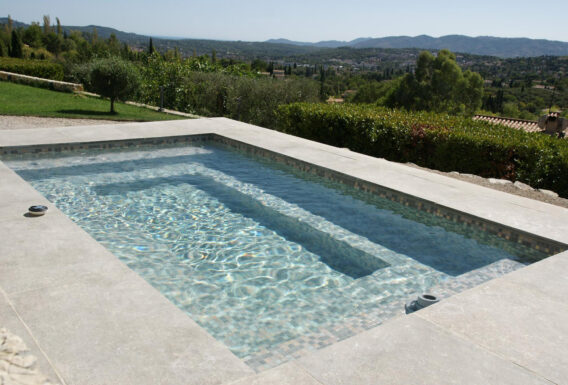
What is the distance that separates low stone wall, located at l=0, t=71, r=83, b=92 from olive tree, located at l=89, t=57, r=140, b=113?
602cm

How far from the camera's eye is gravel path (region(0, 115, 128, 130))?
11.3m

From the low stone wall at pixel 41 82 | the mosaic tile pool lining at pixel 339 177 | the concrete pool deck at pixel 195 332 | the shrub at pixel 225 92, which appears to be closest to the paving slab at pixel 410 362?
the concrete pool deck at pixel 195 332

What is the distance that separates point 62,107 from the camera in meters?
14.4

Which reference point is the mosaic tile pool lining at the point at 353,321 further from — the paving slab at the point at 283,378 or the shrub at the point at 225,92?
the shrub at the point at 225,92

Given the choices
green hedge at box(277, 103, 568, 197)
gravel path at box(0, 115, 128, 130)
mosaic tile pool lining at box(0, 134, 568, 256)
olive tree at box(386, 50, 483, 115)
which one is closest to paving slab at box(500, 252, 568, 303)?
mosaic tile pool lining at box(0, 134, 568, 256)

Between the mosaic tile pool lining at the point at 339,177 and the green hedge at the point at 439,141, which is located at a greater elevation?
the green hedge at the point at 439,141

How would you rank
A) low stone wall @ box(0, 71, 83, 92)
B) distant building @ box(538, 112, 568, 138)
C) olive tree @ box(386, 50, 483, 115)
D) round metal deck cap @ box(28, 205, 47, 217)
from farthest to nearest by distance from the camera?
olive tree @ box(386, 50, 483, 115) < low stone wall @ box(0, 71, 83, 92) < distant building @ box(538, 112, 568, 138) < round metal deck cap @ box(28, 205, 47, 217)

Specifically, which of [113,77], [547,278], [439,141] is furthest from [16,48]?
[547,278]

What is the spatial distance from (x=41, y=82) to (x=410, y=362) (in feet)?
66.4

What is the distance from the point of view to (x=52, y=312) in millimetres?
3223

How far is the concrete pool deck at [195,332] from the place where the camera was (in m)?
2.70

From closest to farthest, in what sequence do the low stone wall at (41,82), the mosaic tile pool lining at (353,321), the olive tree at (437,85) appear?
1. the mosaic tile pool lining at (353,321)
2. the low stone wall at (41,82)
3. the olive tree at (437,85)

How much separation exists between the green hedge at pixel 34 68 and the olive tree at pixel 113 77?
420 inches

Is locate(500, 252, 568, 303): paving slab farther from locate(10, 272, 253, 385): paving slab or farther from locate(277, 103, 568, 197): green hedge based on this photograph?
locate(277, 103, 568, 197): green hedge
